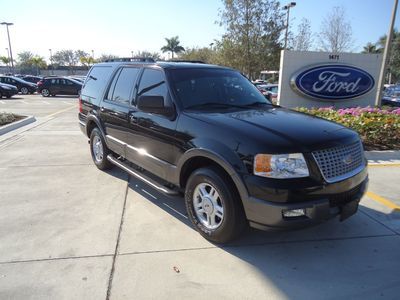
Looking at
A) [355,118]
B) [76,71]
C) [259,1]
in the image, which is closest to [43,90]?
[259,1]

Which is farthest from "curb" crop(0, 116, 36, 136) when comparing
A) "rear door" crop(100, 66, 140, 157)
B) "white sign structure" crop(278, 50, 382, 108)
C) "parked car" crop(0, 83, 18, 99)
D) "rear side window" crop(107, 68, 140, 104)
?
"parked car" crop(0, 83, 18, 99)

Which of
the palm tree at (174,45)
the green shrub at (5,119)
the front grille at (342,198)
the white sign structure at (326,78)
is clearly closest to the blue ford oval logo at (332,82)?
the white sign structure at (326,78)

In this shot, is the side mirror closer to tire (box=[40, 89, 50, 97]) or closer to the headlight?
the headlight

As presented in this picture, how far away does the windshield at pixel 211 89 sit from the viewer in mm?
4133

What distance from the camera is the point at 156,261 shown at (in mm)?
3342

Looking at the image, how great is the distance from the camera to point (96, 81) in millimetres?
6207

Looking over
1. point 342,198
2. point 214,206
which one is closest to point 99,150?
point 214,206

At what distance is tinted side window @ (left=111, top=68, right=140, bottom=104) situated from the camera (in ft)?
16.1

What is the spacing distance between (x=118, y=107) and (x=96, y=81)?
1454mm

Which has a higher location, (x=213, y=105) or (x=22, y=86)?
(x=213, y=105)

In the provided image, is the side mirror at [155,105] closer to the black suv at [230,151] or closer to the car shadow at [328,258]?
the black suv at [230,151]

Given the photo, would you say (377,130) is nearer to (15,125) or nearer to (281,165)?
(281,165)

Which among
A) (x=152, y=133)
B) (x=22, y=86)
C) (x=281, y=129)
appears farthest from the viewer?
(x=22, y=86)

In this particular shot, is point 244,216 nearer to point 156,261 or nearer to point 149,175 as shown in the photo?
point 156,261
